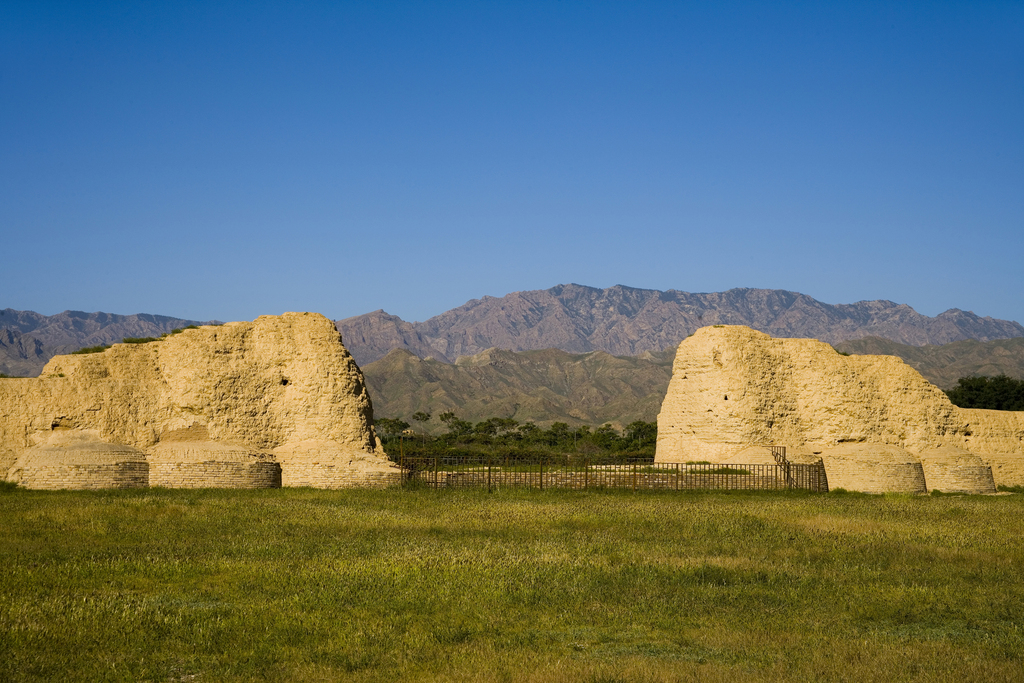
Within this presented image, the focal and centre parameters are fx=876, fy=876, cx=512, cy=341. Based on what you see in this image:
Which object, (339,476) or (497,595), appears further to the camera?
(339,476)

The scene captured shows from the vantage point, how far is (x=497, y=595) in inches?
575

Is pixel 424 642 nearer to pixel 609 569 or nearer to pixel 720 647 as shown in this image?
pixel 720 647

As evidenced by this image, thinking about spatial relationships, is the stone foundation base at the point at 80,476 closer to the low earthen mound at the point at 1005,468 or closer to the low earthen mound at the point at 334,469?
the low earthen mound at the point at 334,469

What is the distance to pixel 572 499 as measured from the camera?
29688mm

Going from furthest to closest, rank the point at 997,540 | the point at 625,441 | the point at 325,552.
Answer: the point at 625,441 < the point at 997,540 < the point at 325,552

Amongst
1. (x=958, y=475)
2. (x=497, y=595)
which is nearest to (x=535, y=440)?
(x=958, y=475)

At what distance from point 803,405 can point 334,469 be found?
20.7m

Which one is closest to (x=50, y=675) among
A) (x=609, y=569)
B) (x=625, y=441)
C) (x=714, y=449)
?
(x=609, y=569)

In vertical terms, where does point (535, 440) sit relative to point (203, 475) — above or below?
below

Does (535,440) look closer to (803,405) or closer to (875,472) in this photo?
(803,405)

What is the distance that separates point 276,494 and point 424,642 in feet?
60.2

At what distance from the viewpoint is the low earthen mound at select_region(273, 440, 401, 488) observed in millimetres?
31531

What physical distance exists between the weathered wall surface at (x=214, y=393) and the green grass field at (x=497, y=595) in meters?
6.82

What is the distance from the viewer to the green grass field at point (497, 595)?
11.2 metres
